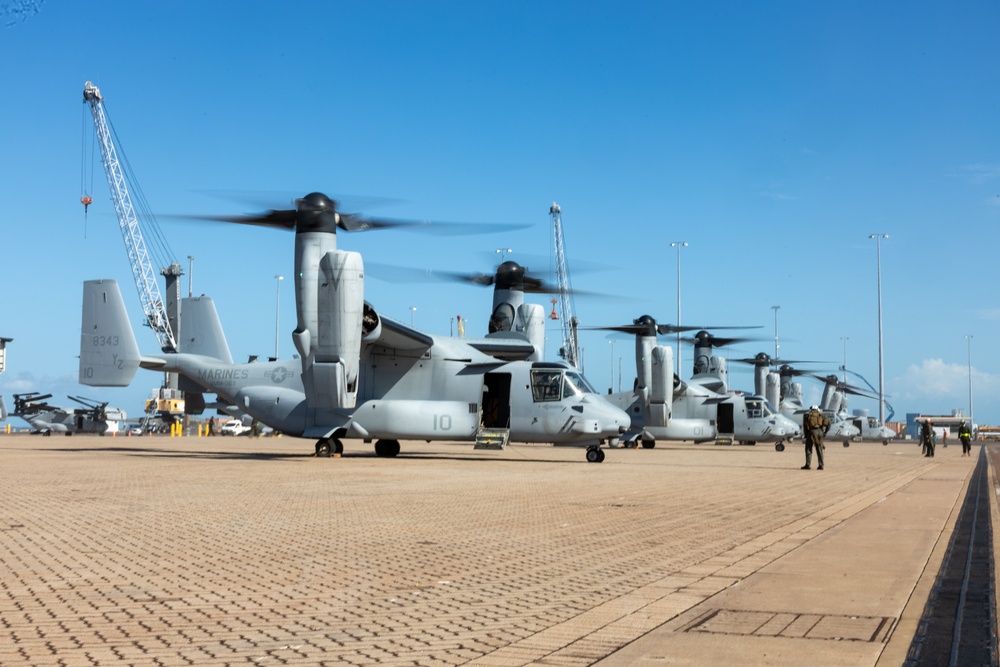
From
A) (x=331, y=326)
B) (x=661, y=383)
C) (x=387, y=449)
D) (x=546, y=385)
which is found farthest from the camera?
(x=661, y=383)

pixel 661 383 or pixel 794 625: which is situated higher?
pixel 661 383

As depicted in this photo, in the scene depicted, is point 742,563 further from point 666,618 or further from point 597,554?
point 666,618

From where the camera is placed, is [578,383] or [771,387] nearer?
[578,383]

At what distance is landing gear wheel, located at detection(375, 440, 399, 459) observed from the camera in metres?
30.5

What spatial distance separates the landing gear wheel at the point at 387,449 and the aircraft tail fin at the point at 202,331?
7.11m

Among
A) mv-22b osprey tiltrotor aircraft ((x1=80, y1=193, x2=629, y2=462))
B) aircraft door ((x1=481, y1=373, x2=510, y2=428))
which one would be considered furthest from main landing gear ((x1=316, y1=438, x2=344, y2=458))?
aircraft door ((x1=481, y1=373, x2=510, y2=428))

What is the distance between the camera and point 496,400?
2894 centimetres

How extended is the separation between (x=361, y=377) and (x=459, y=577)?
2230cm

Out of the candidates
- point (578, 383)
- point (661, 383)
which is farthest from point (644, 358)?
point (578, 383)

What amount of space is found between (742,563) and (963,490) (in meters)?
12.9

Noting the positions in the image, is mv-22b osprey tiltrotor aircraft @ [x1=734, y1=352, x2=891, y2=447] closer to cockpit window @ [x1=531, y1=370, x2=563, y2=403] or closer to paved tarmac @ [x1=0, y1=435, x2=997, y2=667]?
cockpit window @ [x1=531, y1=370, x2=563, y2=403]

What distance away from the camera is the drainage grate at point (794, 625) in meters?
5.32

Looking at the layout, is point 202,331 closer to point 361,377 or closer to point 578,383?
point 361,377

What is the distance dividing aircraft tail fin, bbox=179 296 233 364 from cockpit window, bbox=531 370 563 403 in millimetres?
11890
